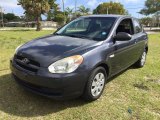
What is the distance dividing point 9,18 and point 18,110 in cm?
7946

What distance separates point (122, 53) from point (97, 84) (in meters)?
1.19

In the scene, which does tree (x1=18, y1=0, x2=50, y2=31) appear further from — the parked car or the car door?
the parked car

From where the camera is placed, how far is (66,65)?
377 cm

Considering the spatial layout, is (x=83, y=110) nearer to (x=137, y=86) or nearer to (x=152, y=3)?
(x=137, y=86)

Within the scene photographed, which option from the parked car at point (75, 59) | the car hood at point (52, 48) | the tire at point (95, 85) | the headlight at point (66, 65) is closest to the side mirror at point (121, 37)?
the parked car at point (75, 59)

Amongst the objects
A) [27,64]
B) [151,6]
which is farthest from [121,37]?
[151,6]

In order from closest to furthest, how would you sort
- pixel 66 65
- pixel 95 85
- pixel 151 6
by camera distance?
pixel 66 65 → pixel 95 85 → pixel 151 6

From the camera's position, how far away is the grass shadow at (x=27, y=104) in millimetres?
3887

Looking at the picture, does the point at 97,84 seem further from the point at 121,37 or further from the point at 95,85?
the point at 121,37

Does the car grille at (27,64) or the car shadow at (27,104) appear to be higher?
the car grille at (27,64)

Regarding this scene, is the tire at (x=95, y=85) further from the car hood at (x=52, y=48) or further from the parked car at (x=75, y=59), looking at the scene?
the car hood at (x=52, y=48)

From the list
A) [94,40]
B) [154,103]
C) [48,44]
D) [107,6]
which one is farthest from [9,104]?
[107,6]

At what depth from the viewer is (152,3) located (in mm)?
43750

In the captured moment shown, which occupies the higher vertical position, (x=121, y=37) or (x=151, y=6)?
(x=151, y=6)
